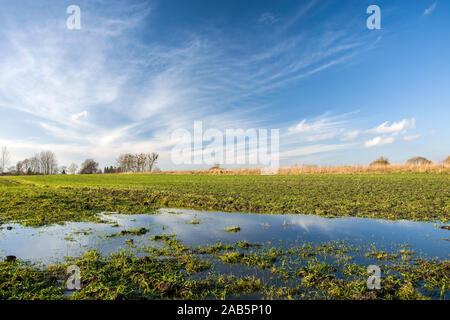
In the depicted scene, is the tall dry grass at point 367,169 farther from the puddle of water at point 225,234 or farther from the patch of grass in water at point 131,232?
the patch of grass in water at point 131,232

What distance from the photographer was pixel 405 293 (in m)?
4.52

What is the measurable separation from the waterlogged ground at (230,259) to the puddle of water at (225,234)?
4 cm

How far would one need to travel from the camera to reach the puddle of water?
713cm

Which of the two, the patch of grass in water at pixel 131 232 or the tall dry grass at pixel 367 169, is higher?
the tall dry grass at pixel 367 169

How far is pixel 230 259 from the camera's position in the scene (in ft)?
20.2

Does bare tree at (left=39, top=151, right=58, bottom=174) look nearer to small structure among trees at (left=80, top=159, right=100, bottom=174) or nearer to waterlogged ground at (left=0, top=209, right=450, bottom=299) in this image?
small structure among trees at (left=80, top=159, right=100, bottom=174)

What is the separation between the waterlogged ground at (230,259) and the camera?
4.63 metres

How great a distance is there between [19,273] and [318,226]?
31.7 ft

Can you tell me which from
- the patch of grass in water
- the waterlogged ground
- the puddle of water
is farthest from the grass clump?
the patch of grass in water

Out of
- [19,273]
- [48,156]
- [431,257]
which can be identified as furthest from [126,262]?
[48,156]

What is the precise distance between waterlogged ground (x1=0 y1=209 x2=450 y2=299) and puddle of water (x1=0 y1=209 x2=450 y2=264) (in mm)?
36

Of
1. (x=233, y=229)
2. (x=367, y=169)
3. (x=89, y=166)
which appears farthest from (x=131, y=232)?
(x=89, y=166)

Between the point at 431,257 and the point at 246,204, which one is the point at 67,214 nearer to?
the point at 246,204

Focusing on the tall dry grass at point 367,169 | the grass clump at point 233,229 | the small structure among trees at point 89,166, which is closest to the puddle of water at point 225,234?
the grass clump at point 233,229
